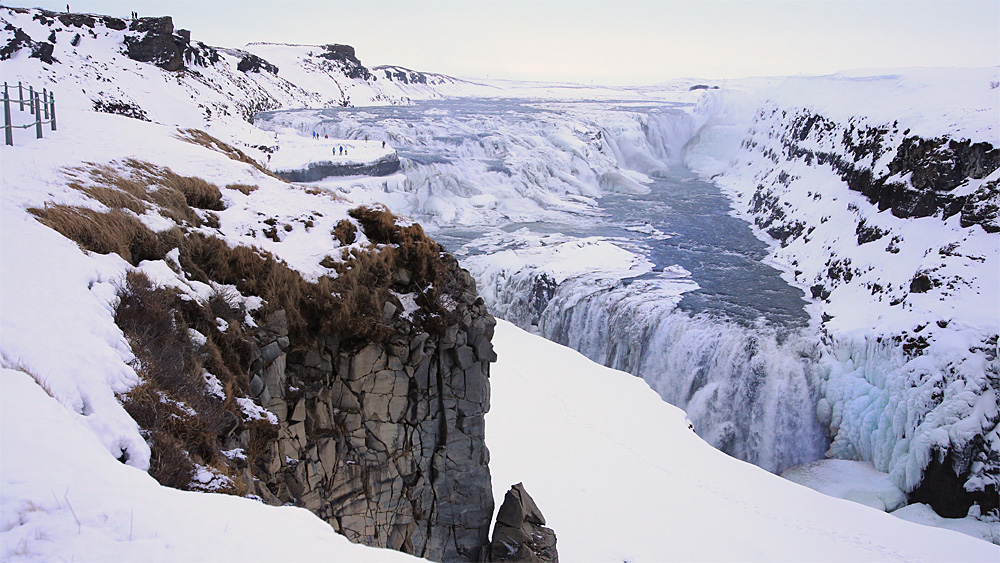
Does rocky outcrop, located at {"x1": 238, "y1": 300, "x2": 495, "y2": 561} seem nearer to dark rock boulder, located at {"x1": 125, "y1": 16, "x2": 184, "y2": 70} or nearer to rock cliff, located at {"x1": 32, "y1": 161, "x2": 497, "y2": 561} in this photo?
rock cliff, located at {"x1": 32, "y1": 161, "x2": 497, "y2": 561}

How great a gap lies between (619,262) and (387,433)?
1991 cm

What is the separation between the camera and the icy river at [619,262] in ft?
63.2

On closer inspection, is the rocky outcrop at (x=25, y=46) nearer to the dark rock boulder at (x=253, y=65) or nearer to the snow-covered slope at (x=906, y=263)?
the dark rock boulder at (x=253, y=65)

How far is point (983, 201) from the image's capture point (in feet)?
69.1

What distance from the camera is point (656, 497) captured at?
1259 centimetres

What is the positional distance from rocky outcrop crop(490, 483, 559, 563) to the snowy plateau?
36 centimetres

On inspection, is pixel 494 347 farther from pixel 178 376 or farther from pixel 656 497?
pixel 178 376

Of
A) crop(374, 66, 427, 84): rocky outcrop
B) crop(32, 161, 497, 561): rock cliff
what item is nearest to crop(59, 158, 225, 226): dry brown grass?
crop(32, 161, 497, 561): rock cliff

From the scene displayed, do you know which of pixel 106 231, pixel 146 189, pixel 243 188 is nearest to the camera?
pixel 106 231

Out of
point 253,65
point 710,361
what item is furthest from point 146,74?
point 710,361

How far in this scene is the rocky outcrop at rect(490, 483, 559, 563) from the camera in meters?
8.66

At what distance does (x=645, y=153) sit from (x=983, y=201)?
131 ft

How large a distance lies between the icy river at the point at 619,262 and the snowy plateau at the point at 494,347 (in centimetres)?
14

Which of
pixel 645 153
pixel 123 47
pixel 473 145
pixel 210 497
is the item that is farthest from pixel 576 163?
pixel 210 497
